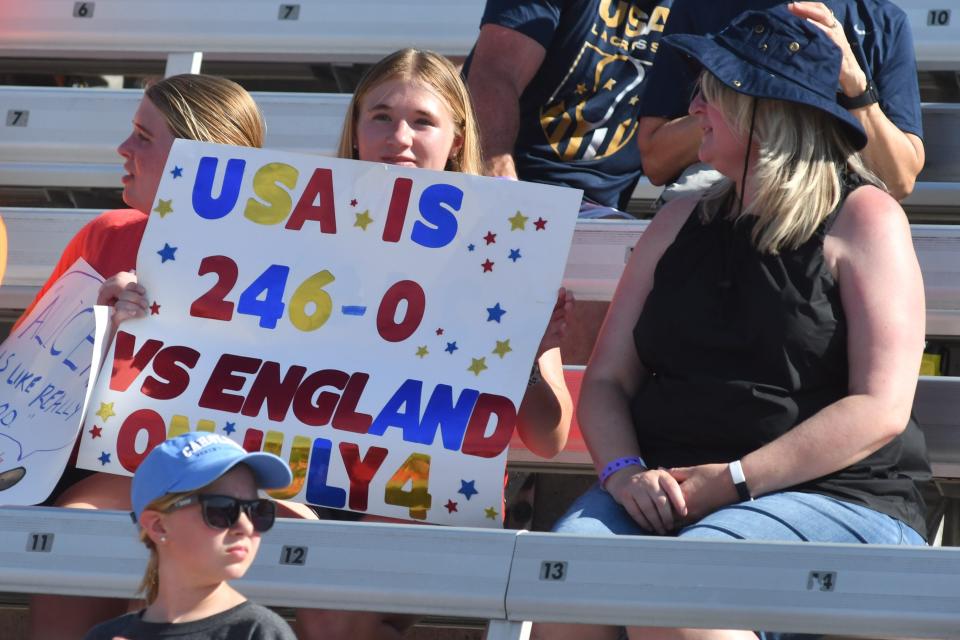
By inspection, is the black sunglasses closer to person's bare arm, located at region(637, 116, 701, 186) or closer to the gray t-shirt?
the gray t-shirt

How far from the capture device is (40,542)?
92.1 inches

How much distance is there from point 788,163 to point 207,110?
1.13 m

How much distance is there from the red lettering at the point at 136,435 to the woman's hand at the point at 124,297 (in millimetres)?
172

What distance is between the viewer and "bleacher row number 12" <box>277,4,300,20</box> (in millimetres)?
4504

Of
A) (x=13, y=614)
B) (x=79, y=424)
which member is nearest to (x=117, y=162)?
(x=13, y=614)

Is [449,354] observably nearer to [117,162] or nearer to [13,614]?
[13,614]

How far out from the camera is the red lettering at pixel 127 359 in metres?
2.69

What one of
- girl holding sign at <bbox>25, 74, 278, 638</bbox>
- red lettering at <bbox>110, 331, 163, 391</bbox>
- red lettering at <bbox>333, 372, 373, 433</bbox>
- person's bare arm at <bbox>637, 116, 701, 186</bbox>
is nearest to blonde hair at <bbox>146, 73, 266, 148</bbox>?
girl holding sign at <bbox>25, 74, 278, 638</bbox>

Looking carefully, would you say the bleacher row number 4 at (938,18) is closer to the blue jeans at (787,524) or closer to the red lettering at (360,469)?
the blue jeans at (787,524)

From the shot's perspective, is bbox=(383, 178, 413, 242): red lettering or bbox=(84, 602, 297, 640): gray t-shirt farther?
bbox=(383, 178, 413, 242): red lettering

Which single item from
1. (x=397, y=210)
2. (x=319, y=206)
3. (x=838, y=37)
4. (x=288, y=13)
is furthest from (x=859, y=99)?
(x=288, y=13)

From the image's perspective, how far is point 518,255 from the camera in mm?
2672

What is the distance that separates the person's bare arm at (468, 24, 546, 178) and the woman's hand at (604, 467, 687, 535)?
44.9 inches

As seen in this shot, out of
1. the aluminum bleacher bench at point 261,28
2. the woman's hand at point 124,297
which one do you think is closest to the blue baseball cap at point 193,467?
the woman's hand at point 124,297
